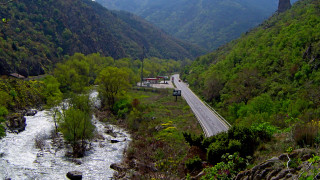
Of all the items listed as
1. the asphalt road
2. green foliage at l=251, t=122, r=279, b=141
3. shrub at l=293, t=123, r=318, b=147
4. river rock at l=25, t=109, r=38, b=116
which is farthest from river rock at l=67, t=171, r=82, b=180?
river rock at l=25, t=109, r=38, b=116

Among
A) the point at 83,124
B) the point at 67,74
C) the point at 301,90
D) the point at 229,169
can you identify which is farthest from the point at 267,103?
the point at 67,74

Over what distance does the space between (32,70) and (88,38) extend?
72448mm

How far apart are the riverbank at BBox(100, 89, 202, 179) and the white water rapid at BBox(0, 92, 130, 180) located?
2214mm

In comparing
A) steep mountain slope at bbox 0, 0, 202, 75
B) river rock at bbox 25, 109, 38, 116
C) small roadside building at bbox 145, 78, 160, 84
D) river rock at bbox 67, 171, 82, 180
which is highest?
steep mountain slope at bbox 0, 0, 202, 75

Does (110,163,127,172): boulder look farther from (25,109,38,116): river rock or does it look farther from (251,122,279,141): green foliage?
(25,109,38,116): river rock

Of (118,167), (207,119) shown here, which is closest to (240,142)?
(118,167)

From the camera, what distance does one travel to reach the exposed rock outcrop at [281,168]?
12.7 meters

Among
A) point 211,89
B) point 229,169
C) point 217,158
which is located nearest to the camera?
point 229,169

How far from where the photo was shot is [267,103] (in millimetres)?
39438

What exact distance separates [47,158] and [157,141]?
54.8 feet

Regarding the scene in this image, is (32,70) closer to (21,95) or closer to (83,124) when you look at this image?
(21,95)

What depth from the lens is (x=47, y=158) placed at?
1387 inches

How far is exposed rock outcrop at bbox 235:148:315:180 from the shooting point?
12.7m

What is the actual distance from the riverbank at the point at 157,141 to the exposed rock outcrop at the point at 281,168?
38.8ft
